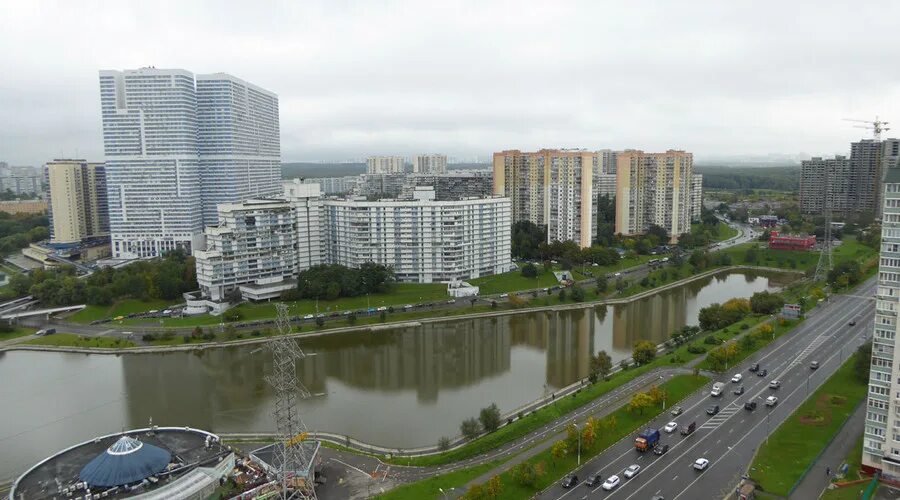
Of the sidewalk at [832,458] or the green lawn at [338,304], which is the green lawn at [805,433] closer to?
the sidewalk at [832,458]

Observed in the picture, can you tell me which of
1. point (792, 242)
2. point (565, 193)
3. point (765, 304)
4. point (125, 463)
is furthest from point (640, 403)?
point (792, 242)

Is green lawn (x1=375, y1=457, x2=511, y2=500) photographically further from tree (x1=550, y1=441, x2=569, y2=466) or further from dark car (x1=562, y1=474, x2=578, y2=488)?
dark car (x1=562, y1=474, x2=578, y2=488)

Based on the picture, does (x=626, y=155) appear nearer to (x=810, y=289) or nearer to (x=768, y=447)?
(x=810, y=289)

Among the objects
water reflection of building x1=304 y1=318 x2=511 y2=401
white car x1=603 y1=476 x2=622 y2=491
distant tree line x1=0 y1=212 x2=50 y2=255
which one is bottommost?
water reflection of building x1=304 y1=318 x2=511 y2=401

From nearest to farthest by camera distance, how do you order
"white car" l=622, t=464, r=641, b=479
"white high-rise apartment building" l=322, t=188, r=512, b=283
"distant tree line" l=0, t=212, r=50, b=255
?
"white car" l=622, t=464, r=641, b=479
"white high-rise apartment building" l=322, t=188, r=512, b=283
"distant tree line" l=0, t=212, r=50, b=255

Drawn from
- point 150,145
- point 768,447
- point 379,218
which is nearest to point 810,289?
point 768,447

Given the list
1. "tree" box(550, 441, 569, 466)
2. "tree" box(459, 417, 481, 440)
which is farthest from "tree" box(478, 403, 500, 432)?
"tree" box(550, 441, 569, 466)

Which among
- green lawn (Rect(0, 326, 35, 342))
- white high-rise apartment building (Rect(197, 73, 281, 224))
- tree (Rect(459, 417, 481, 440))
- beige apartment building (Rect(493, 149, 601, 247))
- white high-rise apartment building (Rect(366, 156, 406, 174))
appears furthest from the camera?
white high-rise apartment building (Rect(366, 156, 406, 174))

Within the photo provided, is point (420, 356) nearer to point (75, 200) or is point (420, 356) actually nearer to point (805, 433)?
point (805, 433)
